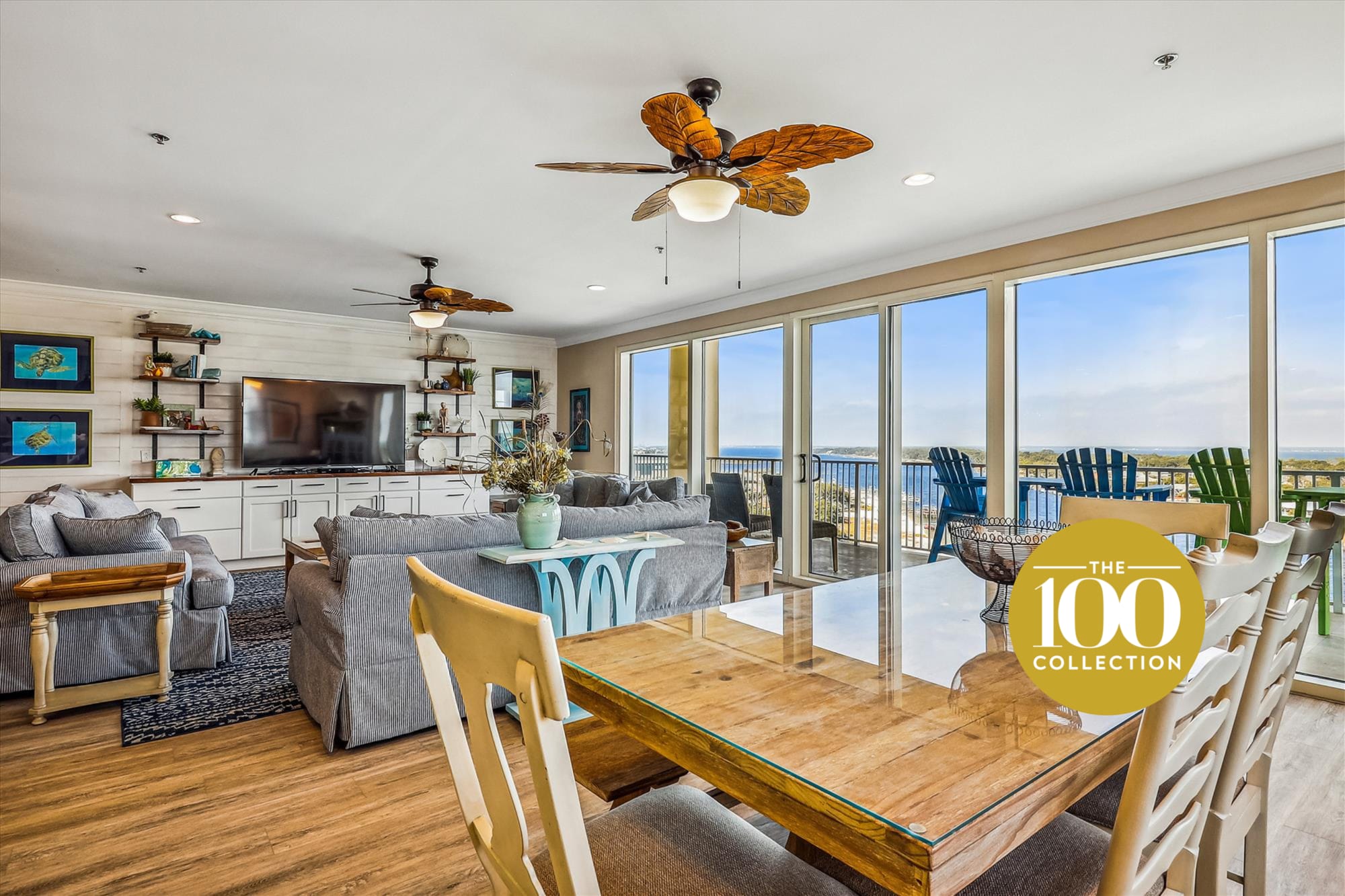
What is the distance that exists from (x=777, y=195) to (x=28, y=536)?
142 inches

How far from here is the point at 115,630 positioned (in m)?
3.13

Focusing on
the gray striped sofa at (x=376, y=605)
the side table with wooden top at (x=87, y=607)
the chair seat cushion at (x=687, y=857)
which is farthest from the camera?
the side table with wooden top at (x=87, y=607)

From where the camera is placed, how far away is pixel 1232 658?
3.11 ft

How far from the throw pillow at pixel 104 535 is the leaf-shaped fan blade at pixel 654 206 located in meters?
2.76

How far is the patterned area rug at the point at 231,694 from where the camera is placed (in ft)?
9.24

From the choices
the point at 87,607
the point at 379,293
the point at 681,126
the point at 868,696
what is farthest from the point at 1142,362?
the point at 87,607

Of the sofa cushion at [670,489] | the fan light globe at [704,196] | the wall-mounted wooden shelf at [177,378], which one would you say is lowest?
the sofa cushion at [670,489]

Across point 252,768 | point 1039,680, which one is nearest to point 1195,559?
point 1039,680

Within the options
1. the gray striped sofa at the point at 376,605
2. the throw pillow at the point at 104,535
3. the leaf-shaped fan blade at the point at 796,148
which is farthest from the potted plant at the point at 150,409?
the leaf-shaped fan blade at the point at 796,148

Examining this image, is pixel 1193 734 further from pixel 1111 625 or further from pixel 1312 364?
pixel 1312 364

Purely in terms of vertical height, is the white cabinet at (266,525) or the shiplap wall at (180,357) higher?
the shiplap wall at (180,357)

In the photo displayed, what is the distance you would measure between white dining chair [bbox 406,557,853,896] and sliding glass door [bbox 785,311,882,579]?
4168 mm

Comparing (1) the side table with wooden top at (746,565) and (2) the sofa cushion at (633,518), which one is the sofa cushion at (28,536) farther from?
(1) the side table with wooden top at (746,565)

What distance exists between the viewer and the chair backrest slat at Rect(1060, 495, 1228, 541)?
2061mm
